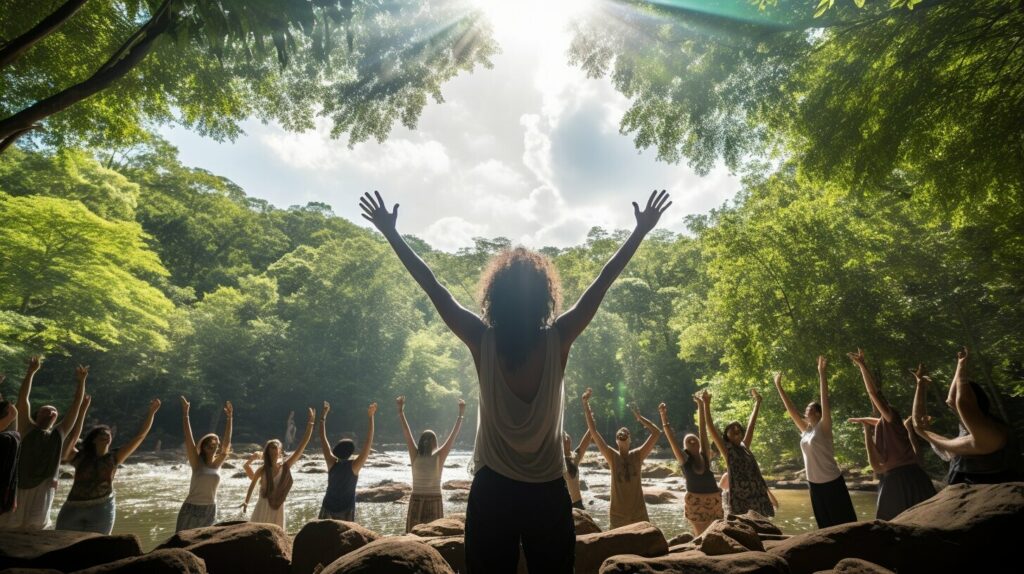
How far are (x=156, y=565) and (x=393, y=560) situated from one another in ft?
5.04

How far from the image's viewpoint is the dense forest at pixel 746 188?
6.34m

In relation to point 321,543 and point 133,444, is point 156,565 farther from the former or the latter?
point 133,444

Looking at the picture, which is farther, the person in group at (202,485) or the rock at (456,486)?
the rock at (456,486)

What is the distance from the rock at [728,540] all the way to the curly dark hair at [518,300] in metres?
3.05

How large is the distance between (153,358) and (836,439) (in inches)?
1515

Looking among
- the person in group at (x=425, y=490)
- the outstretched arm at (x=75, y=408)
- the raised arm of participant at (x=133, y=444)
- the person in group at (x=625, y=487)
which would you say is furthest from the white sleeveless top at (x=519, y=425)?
the outstretched arm at (x=75, y=408)

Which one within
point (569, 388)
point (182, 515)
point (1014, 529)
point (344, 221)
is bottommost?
point (182, 515)

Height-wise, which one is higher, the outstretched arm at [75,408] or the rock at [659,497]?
the outstretched arm at [75,408]

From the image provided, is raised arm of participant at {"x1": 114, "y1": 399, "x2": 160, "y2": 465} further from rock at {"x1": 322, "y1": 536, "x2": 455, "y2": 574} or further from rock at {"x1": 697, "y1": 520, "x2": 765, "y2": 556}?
rock at {"x1": 697, "y1": 520, "x2": 765, "y2": 556}

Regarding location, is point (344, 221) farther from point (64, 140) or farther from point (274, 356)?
point (64, 140)

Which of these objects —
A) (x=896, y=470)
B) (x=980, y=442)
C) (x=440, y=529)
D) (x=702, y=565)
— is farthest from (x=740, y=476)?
(x=440, y=529)

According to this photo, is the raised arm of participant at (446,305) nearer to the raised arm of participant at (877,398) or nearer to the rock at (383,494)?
the raised arm of participant at (877,398)

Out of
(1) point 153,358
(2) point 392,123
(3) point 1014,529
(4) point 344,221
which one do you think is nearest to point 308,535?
(3) point 1014,529

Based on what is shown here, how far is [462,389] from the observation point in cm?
5225
